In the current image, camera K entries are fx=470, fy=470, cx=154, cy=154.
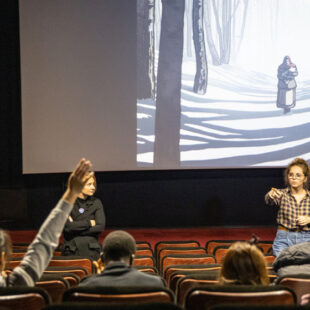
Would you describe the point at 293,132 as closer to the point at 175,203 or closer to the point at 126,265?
the point at 175,203

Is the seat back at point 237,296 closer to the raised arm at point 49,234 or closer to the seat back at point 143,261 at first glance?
the raised arm at point 49,234

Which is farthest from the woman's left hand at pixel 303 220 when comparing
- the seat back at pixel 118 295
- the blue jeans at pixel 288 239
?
the seat back at pixel 118 295

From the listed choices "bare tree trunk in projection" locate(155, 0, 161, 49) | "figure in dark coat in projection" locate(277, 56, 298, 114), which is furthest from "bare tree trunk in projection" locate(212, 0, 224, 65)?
"figure in dark coat in projection" locate(277, 56, 298, 114)

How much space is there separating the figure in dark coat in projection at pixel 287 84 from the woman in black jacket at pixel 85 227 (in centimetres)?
415

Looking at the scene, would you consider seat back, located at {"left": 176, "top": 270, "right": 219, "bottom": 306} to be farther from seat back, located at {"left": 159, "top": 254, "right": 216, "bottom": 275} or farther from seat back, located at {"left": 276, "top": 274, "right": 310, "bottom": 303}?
seat back, located at {"left": 159, "top": 254, "right": 216, "bottom": 275}

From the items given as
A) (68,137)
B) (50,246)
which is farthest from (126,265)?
(68,137)

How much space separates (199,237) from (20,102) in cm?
397

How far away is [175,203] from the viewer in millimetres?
8852

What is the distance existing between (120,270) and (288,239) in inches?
102

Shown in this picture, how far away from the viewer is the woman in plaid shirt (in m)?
4.59

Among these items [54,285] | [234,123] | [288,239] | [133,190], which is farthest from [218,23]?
[54,285]

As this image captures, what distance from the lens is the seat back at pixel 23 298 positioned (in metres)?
2.16

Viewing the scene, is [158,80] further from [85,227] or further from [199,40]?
[85,227]

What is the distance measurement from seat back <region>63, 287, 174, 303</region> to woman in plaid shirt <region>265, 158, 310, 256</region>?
2636mm
